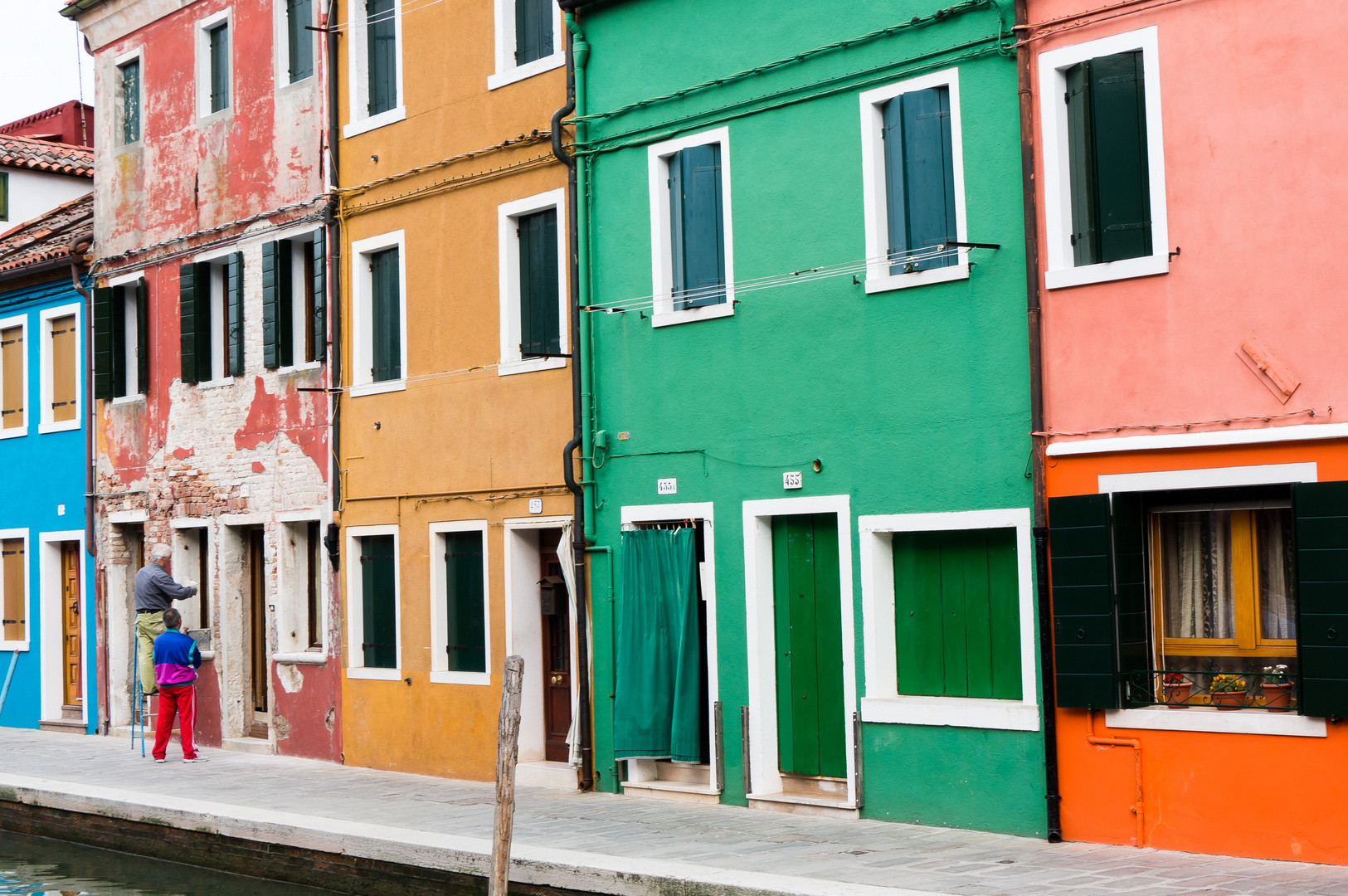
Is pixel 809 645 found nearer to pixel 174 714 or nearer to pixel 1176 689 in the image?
pixel 1176 689

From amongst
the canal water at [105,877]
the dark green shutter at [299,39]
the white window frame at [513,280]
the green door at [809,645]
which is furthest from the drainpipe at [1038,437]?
the dark green shutter at [299,39]

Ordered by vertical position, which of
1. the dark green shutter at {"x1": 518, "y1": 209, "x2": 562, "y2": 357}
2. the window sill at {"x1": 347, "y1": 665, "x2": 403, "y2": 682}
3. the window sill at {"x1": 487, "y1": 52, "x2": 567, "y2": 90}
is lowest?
the window sill at {"x1": 347, "y1": 665, "x2": 403, "y2": 682}

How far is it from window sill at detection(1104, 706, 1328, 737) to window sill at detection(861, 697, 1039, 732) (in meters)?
0.63

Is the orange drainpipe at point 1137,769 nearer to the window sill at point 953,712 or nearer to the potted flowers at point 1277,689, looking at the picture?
the window sill at point 953,712

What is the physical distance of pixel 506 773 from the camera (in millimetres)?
9914

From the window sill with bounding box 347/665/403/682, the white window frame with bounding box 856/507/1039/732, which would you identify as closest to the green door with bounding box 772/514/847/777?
the white window frame with bounding box 856/507/1039/732

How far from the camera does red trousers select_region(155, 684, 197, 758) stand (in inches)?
707

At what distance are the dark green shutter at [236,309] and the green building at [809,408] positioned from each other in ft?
19.5

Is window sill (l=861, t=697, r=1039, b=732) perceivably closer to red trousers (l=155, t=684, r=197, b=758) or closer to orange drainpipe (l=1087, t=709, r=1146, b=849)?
orange drainpipe (l=1087, t=709, r=1146, b=849)

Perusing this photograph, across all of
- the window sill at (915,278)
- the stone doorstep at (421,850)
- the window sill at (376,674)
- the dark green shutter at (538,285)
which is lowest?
the stone doorstep at (421,850)

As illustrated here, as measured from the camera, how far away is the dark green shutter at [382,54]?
17312 mm

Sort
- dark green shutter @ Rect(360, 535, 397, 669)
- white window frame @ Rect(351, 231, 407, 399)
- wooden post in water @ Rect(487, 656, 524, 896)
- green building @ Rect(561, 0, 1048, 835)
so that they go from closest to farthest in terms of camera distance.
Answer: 1. wooden post in water @ Rect(487, 656, 524, 896)
2. green building @ Rect(561, 0, 1048, 835)
3. dark green shutter @ Rect(360, 535, 397, 669)
4. white window frame @ Rect(351, 231, 407, 399)

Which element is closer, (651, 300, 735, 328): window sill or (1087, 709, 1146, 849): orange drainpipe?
(1087, 709, 1146, 849): orange drainpipe

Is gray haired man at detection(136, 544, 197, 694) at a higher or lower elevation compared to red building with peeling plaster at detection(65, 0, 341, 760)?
lower
